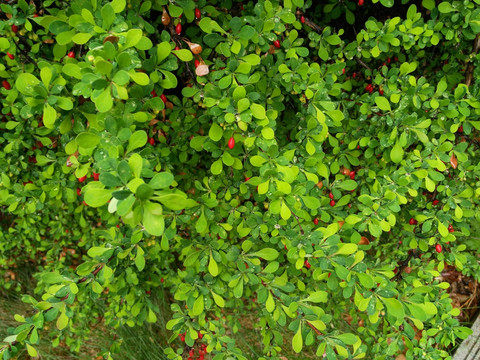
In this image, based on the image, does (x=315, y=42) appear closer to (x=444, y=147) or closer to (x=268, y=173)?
(x=444, y=147)

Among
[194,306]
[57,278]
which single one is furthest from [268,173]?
[57,278]

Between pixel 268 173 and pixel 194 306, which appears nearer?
pixel 268 173

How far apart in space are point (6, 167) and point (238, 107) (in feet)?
4.09

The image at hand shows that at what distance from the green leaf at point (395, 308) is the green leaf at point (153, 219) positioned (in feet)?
2.68

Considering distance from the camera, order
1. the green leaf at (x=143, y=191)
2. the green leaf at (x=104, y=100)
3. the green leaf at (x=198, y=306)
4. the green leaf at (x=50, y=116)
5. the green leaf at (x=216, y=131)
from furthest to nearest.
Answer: the green leaf at (x=198, y=306) → the green leaf at (x=216, y=131) → the green leaf at (x=50, y=116) → the green leaf at (x=104, y=100) → the green leaf at (x=143, y=191)

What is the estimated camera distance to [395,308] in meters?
1.10

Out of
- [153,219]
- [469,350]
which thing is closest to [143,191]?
[153,219]

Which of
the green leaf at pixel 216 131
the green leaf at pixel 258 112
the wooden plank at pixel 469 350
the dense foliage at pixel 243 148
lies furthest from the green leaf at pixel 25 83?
the wooden plank at pixel 469 350

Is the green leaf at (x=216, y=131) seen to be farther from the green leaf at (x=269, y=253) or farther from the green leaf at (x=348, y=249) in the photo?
the green leaf at (x=348, y=249)

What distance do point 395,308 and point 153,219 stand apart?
2.78ft

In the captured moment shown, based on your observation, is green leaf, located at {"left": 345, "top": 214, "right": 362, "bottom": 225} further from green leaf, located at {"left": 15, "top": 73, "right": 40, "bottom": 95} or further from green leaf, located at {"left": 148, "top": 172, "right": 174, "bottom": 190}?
green leaf, located at {"left": 15, "top": 73, "right": 40, "bottom": 95}

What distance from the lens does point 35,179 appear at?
180 cm

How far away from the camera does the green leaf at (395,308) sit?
42.4 inches

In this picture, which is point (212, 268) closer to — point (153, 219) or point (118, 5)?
point (153, 219)
